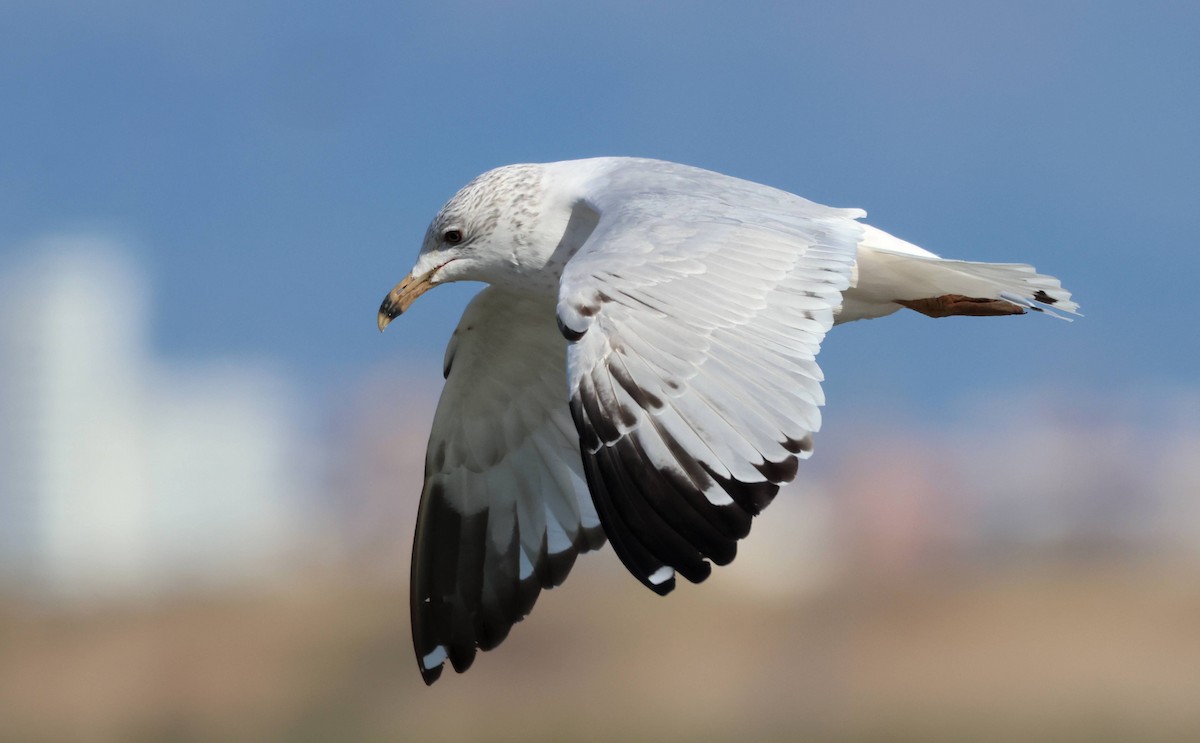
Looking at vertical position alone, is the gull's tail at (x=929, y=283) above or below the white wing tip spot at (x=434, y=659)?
above

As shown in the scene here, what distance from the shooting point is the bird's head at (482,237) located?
236 inches

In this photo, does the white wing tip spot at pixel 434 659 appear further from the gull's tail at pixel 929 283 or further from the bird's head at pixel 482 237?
the gull's tail at pixel 929 283

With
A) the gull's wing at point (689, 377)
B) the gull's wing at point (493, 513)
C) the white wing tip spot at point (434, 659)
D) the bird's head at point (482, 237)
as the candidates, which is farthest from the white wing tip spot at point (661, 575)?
the white wing tip spot at point (434, 659)

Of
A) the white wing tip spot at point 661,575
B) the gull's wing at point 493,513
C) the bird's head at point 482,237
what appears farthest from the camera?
the gull's wing at point 493,513

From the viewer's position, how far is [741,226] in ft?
17.5

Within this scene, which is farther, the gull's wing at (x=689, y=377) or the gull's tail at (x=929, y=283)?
the gull's tail at (x=929, y=283)

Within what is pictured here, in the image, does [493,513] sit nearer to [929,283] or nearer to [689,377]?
[929,283]

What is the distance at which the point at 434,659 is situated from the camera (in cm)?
683

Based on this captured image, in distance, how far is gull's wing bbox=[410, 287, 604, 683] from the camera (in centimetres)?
679

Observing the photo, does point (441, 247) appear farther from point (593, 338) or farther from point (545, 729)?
point (545, 729)

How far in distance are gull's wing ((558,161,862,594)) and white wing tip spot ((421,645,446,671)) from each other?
7.41ft

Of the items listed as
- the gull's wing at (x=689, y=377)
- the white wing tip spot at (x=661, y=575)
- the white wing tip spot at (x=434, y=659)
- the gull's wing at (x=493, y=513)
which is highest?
the gull's wing at (x=689, y=377)

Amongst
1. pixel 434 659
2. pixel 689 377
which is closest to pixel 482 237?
pixel 689 377

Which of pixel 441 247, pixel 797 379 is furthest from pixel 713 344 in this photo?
pixel 441 247
